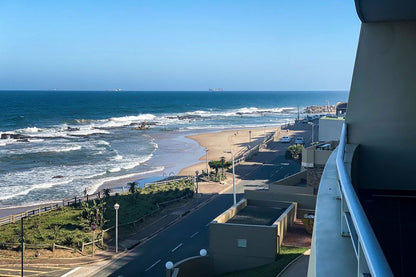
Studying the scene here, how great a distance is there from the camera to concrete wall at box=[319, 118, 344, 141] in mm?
37656

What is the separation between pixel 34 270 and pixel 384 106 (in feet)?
56.8

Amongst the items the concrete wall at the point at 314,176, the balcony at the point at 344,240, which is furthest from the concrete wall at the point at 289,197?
the balcony at the point at 344,240

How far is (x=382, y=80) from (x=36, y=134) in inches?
3150

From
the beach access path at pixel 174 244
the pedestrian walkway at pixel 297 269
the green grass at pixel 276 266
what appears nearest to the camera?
the pedestrian walkway at pixel 297 269

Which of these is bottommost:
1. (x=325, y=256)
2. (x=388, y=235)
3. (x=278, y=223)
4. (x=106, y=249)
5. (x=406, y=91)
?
(x=106, y=249)

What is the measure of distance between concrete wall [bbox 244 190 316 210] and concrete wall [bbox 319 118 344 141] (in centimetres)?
1739

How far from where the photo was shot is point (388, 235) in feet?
24.3

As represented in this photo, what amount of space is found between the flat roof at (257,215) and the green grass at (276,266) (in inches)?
55.5

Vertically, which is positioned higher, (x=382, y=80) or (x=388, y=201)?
(x=382, y=80)

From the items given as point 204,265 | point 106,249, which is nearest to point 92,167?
point 106,249

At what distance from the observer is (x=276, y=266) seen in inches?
634

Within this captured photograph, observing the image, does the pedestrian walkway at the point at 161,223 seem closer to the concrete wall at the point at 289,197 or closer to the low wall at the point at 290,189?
the concrete wall at the point at 289,197

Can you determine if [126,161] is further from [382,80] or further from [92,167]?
[382,80]

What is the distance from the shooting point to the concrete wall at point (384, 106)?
8.04m
